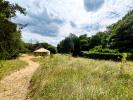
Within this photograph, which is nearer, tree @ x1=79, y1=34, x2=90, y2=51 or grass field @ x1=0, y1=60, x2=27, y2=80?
grass field @ x1=0, y1=60, x2=27, y2=80

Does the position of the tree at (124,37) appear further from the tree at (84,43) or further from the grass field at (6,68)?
the grass field at (6,68)

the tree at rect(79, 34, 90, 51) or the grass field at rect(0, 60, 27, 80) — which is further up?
the tree at rect(79, 34, 90, 51)

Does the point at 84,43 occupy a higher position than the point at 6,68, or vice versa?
the point at 84,43

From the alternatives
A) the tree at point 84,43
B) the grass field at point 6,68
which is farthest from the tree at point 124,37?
the grass field at point 6,68

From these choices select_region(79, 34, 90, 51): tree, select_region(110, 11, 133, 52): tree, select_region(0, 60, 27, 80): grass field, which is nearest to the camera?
select_region(0, 60, 27, 80): grass field

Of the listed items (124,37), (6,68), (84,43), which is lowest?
(6,68)

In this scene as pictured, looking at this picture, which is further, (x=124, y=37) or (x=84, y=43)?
(x=84, y=43)

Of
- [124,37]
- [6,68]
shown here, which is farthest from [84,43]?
[6,68]

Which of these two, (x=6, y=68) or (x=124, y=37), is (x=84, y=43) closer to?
(x=124, y=37)

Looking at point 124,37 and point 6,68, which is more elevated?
point 124,37

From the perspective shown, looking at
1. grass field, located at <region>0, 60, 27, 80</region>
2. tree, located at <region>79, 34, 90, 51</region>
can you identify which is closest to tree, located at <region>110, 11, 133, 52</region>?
tree, located at <region>79, 34, 90, 51</region>

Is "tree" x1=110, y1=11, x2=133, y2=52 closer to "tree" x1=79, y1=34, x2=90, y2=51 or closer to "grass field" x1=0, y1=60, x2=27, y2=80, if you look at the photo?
"tree" x1=79, y1=34, x2=90, y2=51

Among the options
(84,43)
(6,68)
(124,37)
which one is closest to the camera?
(6,68)

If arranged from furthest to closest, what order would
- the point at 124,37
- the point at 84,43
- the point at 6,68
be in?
the point at 84,43 → the point at 124,37 → the point at 6,68
